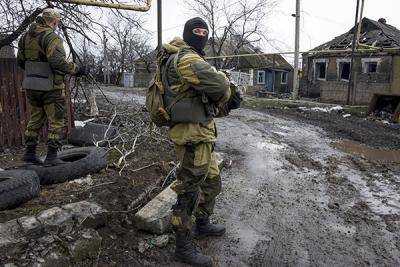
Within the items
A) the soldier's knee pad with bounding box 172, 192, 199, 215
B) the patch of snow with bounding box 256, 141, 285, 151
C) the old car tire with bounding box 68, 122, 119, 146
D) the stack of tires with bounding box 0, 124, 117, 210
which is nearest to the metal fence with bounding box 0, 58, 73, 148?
the old car tire with bounding box 68, 122, 119, 146

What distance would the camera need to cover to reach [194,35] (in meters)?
3.33

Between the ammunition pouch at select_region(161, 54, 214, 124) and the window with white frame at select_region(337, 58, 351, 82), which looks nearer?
the ammunition pouch at select_region(161, 54, 214, 124)

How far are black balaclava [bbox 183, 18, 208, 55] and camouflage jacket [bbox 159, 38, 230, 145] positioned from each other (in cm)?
5

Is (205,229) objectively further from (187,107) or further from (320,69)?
(320,69)

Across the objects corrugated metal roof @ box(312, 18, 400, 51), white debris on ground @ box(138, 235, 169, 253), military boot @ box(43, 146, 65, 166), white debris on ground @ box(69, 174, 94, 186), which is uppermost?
corrugated metal roof @ box(312, 18, 400, 51)

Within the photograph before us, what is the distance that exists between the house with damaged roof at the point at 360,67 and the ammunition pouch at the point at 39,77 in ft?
51.5

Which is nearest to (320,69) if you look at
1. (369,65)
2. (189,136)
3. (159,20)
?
(369,65)

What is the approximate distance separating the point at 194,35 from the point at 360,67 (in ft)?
71.8

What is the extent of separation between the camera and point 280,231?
159 inches

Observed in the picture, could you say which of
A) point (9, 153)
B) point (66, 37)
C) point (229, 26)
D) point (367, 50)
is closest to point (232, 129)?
point (66, 37)

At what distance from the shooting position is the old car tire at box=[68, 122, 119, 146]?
21.0 feet

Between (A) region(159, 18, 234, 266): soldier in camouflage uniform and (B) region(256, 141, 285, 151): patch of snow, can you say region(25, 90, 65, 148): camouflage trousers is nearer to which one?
(A) region(159, 18, 234, 266): soldier in camouflage uniform

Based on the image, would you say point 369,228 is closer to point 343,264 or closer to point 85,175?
point 343,264

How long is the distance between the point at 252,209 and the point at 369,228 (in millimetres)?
1214
